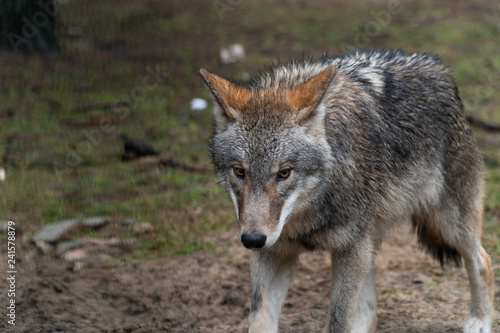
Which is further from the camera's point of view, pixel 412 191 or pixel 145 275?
pixel 145 275

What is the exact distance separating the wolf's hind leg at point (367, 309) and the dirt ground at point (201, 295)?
21 cm

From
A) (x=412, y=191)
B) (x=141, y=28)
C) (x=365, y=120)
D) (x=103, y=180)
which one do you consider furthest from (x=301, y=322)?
(x=141, y=28)

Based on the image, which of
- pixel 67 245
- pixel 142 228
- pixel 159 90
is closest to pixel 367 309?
pixel 142 228

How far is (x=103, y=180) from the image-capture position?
24.1ft

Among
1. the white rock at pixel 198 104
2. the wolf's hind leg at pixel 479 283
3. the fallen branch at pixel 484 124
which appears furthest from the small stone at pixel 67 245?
the fallen branch at pixel 484 124

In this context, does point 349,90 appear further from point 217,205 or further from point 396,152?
point 217,205

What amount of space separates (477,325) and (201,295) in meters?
2.10

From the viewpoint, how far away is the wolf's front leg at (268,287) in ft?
13.3

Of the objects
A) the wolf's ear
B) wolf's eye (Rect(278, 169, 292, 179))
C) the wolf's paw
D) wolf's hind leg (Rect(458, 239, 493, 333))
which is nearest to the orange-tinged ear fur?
the wolf's ear

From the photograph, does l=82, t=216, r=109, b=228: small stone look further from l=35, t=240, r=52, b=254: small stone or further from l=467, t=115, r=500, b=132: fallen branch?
l=467, t=115, r=500, b=132: fallen branch

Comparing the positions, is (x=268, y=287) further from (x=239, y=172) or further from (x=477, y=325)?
(x=477, y=325)

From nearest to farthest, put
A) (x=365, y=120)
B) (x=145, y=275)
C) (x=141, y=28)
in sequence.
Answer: (x=365, y=120), (x=145, y=275), (x=141, y=28)

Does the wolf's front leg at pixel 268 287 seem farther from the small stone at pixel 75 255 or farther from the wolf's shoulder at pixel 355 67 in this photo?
the small stone at pixel 75 255

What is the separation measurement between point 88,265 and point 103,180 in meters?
1.90
